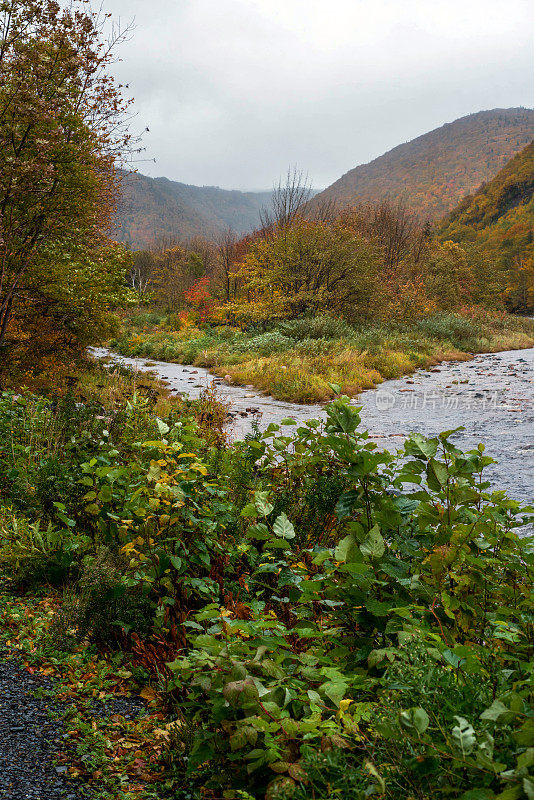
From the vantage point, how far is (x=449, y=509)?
1.90 m

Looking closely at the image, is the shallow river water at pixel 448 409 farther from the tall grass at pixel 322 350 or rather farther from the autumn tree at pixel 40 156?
the autumn tree at pixel 40 156

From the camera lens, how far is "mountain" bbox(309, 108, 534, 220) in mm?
84438

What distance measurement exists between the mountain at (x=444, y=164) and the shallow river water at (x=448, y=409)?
71314 mm

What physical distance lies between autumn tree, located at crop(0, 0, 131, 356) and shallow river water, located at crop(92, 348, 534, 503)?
356 centimetres

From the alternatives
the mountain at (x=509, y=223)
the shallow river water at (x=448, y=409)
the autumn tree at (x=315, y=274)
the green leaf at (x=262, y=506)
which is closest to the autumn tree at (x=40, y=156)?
the shallow river water at (x=448, y=409)

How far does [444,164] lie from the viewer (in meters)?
98.3

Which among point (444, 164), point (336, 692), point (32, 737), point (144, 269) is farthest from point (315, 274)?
point (444, 164)

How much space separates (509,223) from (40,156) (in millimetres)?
64652

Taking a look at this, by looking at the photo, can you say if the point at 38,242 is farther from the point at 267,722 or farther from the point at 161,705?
the point at 267,722

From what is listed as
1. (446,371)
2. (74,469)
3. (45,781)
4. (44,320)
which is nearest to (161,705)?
(45,781)

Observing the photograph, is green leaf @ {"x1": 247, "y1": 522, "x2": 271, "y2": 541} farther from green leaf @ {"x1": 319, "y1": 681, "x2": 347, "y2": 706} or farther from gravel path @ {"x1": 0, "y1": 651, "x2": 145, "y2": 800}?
gravel path @ {"x1": 0, "y1": 651, "x2": 145, "y2": 800}

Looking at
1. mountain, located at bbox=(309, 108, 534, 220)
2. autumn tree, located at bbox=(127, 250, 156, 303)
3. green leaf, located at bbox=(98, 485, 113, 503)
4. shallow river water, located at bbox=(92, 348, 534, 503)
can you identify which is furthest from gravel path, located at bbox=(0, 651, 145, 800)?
mountain, located at bbox=(309, 108, 534, 220)

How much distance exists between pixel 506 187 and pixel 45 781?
245 ft

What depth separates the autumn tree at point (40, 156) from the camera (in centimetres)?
559
